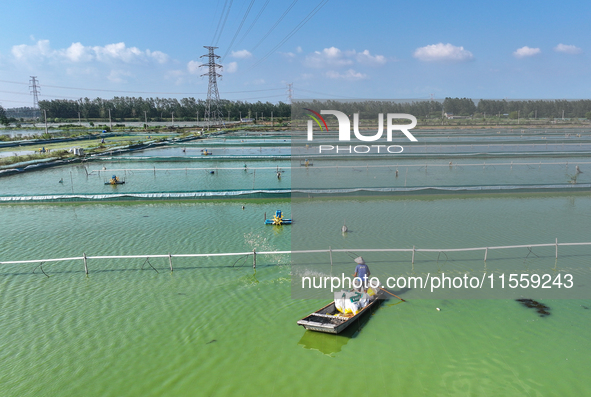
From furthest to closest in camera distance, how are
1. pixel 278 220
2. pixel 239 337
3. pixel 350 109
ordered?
pixel 350 109 → pixel 278 220 → pixel 239 337

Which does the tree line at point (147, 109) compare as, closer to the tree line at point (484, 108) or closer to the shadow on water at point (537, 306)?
the tree line at point (484, 108)

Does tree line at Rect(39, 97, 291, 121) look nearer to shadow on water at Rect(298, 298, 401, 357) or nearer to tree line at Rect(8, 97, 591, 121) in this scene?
tree line at Rect(8, 97, 591, 121)

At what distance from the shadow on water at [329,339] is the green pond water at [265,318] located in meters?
0.04

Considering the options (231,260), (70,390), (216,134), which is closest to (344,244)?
(231,260)

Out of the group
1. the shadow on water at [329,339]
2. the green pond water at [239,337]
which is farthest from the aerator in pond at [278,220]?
the shadow on water at [329,339]

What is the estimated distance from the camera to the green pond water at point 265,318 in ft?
25.6

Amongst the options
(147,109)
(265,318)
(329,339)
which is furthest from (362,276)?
(147,109)

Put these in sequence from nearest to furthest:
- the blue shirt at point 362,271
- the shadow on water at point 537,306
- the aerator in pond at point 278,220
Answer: the blue shirt at point 362,271 → the shadow on water at point 537,306 → the aerator in pond at point 278,220

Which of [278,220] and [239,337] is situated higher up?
[278,220]

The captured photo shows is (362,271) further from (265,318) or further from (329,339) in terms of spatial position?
(265,318)

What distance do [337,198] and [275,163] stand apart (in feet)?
54.6

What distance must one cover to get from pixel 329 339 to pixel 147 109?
5046 inches

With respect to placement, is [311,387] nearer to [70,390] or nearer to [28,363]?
[70,390]

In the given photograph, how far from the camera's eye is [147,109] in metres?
122
